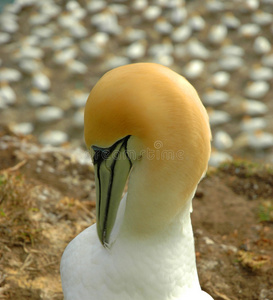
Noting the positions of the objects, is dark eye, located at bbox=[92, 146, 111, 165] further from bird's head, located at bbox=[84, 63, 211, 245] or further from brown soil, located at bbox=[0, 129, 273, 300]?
brown soil, located at bbox=[0, 129, 273, 300]

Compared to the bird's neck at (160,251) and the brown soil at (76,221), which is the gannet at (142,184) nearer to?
the bird's neck at (160,251)

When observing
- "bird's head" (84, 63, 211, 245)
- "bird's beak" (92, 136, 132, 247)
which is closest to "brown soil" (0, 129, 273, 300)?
"bird's beak" (92, 136, 132, 247)

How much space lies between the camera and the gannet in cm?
175

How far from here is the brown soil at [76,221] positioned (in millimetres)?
3098

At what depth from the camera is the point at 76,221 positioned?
141 inches

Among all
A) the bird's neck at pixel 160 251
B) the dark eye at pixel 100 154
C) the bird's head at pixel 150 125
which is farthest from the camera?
the bird's neck at pixel 160 251

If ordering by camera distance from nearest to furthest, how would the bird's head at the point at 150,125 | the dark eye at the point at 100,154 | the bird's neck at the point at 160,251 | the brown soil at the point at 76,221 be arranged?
the bird's head at the point at 150,125, the dark eye at the point at 100,154, the bird's neck at the point at 160,251, the brown soil at the point at 76,221

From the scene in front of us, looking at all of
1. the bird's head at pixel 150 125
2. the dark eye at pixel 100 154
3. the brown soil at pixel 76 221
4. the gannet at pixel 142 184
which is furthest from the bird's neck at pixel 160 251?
the brown soil at pixel 76 221

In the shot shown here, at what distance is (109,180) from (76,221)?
1.66 meters

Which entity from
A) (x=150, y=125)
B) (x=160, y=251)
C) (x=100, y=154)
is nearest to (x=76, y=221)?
(x=160, y=251)

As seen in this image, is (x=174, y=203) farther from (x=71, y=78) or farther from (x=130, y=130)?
(x=71, y=78)

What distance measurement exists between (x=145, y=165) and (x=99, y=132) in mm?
237

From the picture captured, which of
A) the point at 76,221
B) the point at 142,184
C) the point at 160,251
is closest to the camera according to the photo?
the point at 142,184

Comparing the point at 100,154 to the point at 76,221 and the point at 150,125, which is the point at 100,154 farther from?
the point at 76,221
